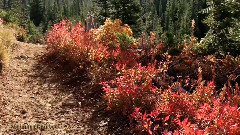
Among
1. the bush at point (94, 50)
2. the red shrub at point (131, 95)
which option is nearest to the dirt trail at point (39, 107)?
the red shrub at point (131, 95)

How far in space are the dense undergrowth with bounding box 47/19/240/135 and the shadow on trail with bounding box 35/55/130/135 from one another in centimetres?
18

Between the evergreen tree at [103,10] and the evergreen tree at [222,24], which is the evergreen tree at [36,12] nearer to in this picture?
the evergreen tree at [103,10]

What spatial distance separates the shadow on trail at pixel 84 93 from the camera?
18.1 ft

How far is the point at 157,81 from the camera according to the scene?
6848mm

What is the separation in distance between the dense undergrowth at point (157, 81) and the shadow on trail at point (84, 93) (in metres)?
0.18

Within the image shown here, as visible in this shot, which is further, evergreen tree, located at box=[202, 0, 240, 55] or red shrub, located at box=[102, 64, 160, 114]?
evergreen tree, located at box=[202, 0, 240, 55]

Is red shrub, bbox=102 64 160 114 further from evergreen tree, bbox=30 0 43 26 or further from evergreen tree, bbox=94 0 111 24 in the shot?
evergreen tree, bbox=30 0 43 26

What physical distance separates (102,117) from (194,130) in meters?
2.57

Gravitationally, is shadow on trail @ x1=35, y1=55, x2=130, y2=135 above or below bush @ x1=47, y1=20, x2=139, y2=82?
below

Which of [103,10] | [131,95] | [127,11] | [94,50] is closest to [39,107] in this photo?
[131,95]

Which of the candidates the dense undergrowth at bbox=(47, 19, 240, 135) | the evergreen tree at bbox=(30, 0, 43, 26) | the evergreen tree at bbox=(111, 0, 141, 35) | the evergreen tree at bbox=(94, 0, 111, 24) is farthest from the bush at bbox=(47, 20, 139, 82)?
the evergreen tree at bbox=(30, 0, 43, 26)

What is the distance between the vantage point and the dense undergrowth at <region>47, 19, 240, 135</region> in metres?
4.62

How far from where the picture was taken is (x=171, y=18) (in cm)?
9000

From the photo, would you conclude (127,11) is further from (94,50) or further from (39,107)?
(39,107)
